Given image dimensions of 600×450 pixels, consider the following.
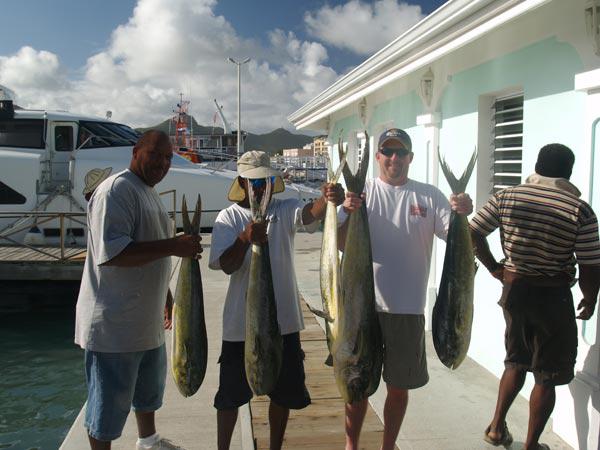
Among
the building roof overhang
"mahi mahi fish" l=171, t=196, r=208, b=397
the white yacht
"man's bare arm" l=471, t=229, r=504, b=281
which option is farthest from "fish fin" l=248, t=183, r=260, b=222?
the white yacht

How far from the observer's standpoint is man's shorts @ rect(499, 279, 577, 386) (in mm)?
2684

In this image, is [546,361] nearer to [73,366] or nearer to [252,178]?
[252,178]

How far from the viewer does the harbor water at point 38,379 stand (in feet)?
15.4

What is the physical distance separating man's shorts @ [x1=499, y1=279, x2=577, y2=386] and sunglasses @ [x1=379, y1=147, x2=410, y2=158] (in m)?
0.88

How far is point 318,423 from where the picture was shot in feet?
Answer: 11.1

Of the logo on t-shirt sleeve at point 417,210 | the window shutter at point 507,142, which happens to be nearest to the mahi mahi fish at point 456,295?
the logo on t-shirt sleeve at point 417,210

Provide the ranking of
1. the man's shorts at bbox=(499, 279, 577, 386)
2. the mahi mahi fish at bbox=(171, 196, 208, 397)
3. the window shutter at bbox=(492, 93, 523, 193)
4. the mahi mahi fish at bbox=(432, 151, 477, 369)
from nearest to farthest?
the mahi mahi fish at bbox=(432, 151, 477, 369)
the mahi mahi fish at bbox=(171, 196, 208, 397)
the man's shorts at bbox=(499, 279, 577, 386)
the window shutter at bbox=(492, 93, 523, 193)

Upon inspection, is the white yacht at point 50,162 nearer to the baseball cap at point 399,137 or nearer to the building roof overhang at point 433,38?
the building roof overhang at point 433,38

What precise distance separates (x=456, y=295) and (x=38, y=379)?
5.38m

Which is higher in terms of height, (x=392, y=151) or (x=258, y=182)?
(x=392, y=151)

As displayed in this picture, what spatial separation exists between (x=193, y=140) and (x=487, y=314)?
133ft

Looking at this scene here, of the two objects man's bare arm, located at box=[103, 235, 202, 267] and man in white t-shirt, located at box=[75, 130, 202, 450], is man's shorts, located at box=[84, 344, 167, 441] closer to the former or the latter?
man in white t-shirt, located at box=[75, 130, 202, 450]

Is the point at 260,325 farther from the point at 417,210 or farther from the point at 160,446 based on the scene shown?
the point at 160,446

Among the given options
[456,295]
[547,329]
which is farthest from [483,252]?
[456,295]
